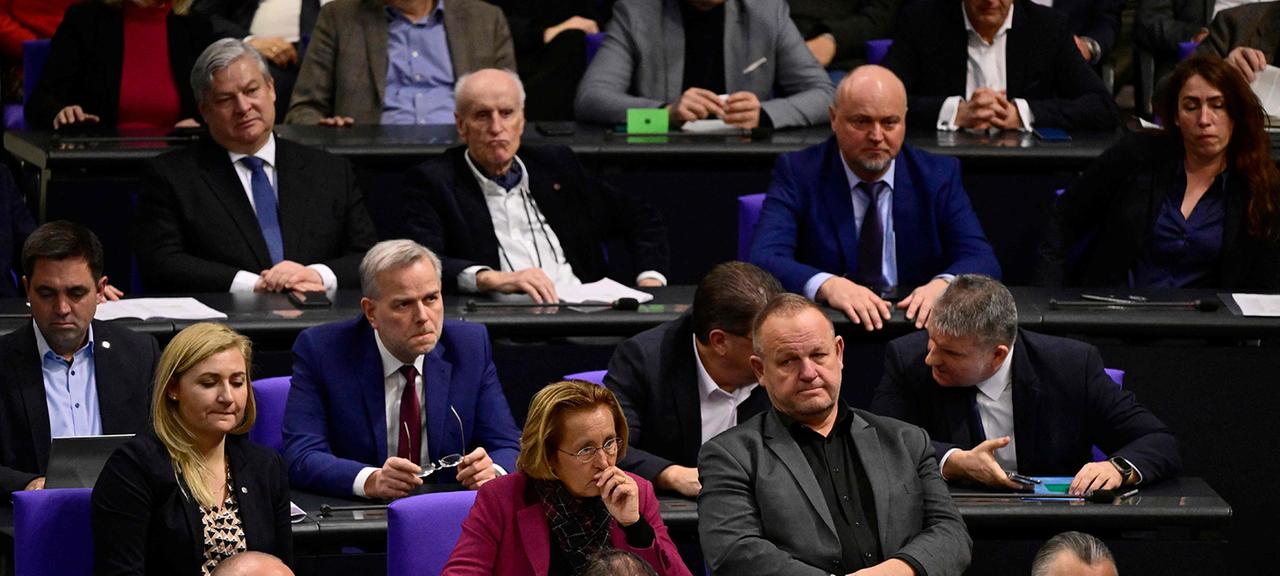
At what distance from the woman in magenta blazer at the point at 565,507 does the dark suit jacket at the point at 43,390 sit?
1152mm

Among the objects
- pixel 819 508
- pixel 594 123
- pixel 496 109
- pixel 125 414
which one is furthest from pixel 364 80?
pixel 819 508

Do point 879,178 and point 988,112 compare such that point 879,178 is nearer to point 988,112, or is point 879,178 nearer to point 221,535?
point 988,112

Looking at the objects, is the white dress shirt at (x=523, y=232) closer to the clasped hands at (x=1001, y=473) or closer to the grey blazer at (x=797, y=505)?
the clasped hands at (x=1001, y=473)

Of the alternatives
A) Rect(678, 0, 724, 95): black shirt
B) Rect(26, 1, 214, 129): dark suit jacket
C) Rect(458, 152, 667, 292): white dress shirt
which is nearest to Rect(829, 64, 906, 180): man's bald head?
Rect(458, 152, 667, 292): white dress shirt

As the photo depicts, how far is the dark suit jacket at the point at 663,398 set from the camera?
167 inches

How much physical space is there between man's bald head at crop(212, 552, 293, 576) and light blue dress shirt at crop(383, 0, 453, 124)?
3.43m

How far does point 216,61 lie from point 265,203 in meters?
0.41

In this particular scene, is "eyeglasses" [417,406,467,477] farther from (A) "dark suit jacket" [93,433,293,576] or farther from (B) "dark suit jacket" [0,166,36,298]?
(B) "dark suit jacket" [0,166,36,298]

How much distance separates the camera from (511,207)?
545 centimetres

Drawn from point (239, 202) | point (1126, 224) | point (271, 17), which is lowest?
point (1126, 224)

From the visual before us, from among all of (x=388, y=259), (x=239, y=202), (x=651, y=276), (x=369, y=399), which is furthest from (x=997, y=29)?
(x=369, y=399)

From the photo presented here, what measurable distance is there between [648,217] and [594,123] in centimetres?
69

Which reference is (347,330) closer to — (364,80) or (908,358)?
(908,358)

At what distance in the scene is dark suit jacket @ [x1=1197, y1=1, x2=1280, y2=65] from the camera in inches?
246
